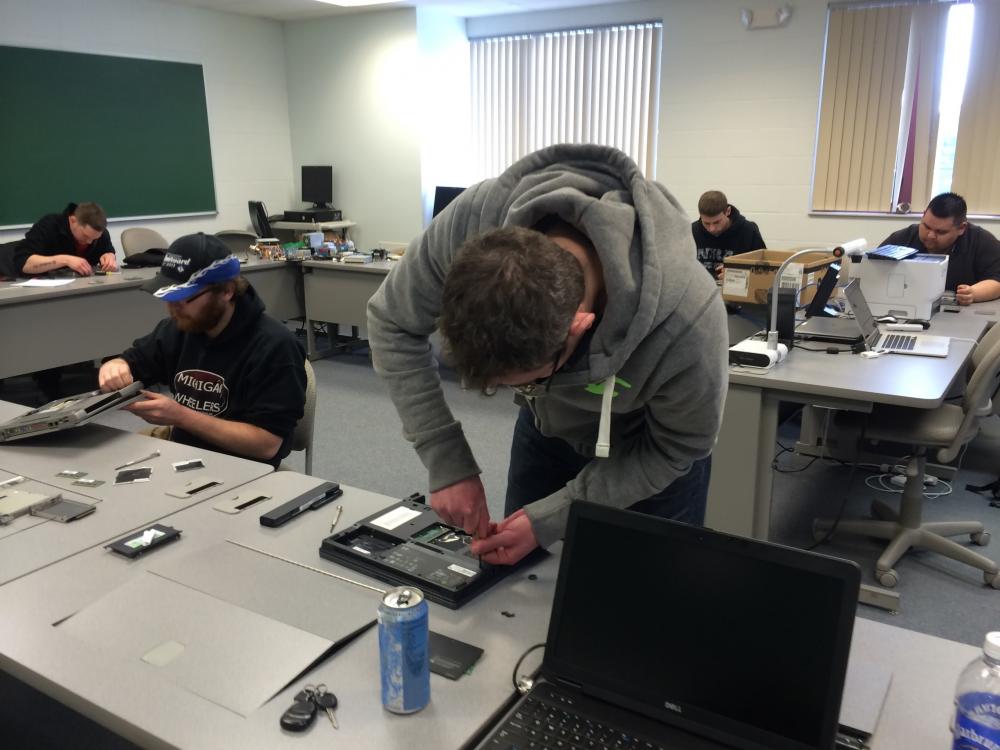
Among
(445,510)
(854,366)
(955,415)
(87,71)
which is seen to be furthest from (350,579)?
(87,71)

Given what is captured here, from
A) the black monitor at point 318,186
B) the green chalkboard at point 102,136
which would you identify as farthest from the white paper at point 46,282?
the black monitor at point 318,186

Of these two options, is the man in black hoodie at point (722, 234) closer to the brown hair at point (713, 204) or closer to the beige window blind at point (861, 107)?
the brown hair at point (713, 204)

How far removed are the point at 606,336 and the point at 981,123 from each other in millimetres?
4752

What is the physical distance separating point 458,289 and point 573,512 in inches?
13.6

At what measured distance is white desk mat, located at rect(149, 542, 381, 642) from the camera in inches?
44.8

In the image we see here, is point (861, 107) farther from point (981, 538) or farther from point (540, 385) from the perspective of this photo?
point (540, 385)

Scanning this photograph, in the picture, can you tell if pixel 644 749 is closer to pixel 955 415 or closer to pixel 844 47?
pixel 955 415

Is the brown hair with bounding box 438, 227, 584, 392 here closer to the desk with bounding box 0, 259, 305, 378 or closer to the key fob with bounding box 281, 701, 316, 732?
the key fob with bounding box 281, 701, 316, 732

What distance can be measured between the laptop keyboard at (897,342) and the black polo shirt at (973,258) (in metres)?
1.23

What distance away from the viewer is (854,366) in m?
2.57

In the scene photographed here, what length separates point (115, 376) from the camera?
214 centimetres

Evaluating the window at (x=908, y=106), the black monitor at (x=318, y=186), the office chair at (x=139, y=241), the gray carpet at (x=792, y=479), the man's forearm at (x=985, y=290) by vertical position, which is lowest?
the gray carpet at (x=792, y=479)

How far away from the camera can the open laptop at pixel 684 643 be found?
→ 854 millimetres

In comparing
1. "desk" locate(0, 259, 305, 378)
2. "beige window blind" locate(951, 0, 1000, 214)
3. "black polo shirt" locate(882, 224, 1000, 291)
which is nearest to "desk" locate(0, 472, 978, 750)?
"desk" locate(0, 259, 305, 378)
